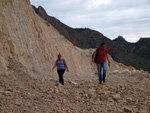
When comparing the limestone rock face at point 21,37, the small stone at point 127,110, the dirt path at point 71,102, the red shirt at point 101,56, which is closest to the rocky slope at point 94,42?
the limestone rock face at point 21,37

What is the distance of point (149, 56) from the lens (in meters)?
104

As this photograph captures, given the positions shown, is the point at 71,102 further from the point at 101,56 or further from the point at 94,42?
the point at 94,42

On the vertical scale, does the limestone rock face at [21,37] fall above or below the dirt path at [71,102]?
above

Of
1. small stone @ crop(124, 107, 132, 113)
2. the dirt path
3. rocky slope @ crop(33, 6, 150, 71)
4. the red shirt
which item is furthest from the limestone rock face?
rocky slope @ crop(33, 6, 150, 71)

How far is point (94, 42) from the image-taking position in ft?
324

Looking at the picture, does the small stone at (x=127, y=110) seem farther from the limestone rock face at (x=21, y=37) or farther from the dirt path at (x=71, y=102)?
the limestone rock face at (x=21, y=37)

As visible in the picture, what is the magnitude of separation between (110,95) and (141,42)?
122 meters

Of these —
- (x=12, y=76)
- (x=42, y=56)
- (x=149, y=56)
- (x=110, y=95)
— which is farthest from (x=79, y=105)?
(x=149, y=56)

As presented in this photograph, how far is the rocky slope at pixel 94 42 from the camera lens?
88.8 metres

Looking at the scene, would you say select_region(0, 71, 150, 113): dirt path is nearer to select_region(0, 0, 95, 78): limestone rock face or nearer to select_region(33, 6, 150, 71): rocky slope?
select_region(0, 0, 95, 78): limestone rock face

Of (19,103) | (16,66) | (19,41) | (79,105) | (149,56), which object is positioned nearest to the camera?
(19,103)

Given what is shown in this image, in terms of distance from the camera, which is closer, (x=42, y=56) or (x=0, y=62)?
(x=0, y=62)

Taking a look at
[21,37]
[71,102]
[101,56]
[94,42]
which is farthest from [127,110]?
[94,42]

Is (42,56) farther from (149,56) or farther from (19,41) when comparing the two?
(149,56)
